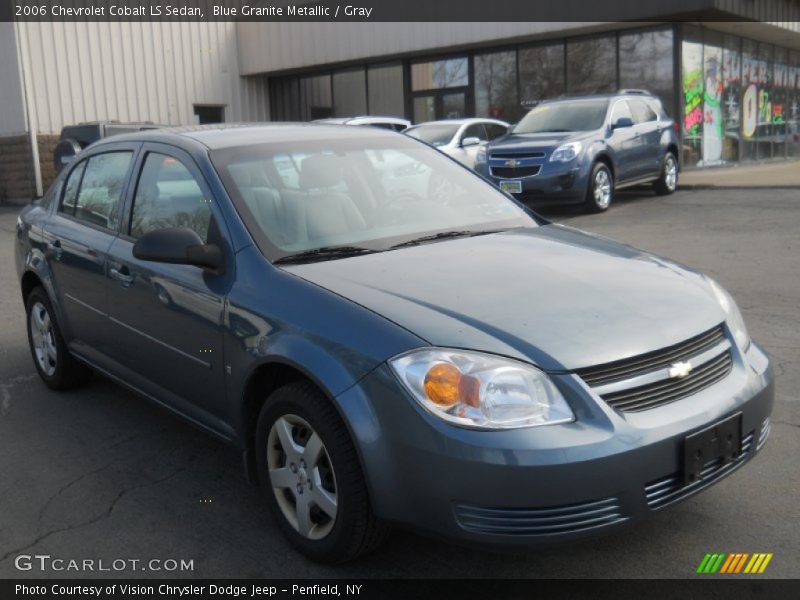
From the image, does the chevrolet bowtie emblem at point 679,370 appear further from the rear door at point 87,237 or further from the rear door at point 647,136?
the rear door at point 647,136

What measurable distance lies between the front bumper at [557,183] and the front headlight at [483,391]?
33.0 ft

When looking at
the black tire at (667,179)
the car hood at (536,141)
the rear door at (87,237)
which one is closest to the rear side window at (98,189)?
the rear door at (87,237)

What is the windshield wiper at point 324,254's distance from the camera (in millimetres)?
3369

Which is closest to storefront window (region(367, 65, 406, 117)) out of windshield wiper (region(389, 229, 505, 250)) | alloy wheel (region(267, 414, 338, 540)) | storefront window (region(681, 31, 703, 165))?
storefront window (region(681, 31, 703, 165))

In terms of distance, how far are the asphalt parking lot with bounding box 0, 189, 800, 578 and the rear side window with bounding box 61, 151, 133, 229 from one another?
1.12 meters

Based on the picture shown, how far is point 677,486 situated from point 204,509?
6.32 feet

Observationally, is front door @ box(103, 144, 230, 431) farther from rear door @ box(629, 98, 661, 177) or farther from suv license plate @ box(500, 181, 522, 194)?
rear door @ box(629, 98, 661, 177)

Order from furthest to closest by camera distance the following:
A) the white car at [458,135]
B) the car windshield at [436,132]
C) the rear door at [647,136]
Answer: the car windshield at [436,132] < the white car at [458,135] < the rear door at [647,136]

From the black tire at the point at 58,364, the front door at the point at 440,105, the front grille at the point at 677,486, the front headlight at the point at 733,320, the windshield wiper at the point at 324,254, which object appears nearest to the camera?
the front grille at the point at 677,486

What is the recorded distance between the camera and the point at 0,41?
20922 millimetres

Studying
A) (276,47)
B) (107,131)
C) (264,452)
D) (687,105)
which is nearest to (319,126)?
(264,452)

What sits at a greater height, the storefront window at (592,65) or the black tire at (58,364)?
the storefront window at (592,65)

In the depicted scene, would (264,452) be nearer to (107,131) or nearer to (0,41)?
(107,131)

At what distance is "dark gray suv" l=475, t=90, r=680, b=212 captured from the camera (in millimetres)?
12586
